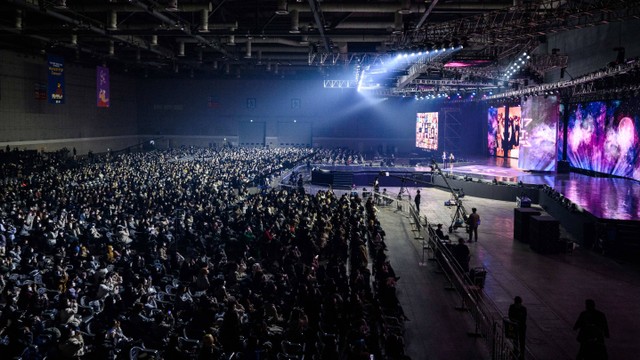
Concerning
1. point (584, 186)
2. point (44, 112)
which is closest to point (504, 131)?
point (584, 186)

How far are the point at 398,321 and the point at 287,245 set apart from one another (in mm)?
5443

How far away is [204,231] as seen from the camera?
1681 centimetres

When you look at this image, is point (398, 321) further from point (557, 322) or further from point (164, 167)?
point (164, 167)

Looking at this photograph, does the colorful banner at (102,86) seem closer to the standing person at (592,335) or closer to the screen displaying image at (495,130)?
the screen displaying image at (495,130)

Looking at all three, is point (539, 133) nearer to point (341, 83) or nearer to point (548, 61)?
point (548, 61)

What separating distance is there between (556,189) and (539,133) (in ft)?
30.2

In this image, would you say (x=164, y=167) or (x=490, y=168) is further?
(x=490, y=168)

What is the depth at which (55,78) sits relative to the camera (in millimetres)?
32125

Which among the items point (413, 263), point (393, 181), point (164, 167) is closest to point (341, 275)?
point (413, 263)

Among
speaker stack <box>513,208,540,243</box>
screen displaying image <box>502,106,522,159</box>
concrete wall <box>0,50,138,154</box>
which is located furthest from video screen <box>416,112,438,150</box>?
concrete wall <box>0,50,138,154</box>

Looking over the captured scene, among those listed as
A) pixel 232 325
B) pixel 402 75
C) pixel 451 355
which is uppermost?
pixel 402 75

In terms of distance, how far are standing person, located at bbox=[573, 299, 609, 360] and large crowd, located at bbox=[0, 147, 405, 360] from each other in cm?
302

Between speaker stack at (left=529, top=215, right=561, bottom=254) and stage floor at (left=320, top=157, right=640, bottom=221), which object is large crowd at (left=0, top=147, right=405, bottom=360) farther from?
stage floor at (left=320, top=157, right=640, bottom=221)

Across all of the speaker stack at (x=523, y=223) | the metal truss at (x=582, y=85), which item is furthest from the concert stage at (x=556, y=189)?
the metal truss at (x=582, y=85)
